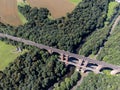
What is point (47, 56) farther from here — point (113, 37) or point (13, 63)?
point (113, 37)

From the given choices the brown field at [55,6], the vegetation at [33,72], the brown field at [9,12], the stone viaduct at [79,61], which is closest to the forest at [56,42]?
the vegetation at [33,72]

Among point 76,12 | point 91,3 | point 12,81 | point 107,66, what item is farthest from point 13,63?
point 91,3

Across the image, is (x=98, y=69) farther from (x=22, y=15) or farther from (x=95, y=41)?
(x=22, y=15)

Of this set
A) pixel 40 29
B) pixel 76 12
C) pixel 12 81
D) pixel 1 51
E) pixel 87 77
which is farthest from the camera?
pixel 76 12

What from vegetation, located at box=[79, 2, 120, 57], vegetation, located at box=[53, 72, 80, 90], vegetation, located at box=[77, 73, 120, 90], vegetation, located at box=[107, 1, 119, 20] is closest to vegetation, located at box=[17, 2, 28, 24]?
vegetation, located at box=[79, 2, 120, 57]

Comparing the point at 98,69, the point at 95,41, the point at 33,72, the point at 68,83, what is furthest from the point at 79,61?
the point at 33,72

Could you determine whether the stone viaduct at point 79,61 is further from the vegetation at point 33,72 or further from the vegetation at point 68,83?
the vegetation at point 68,83
